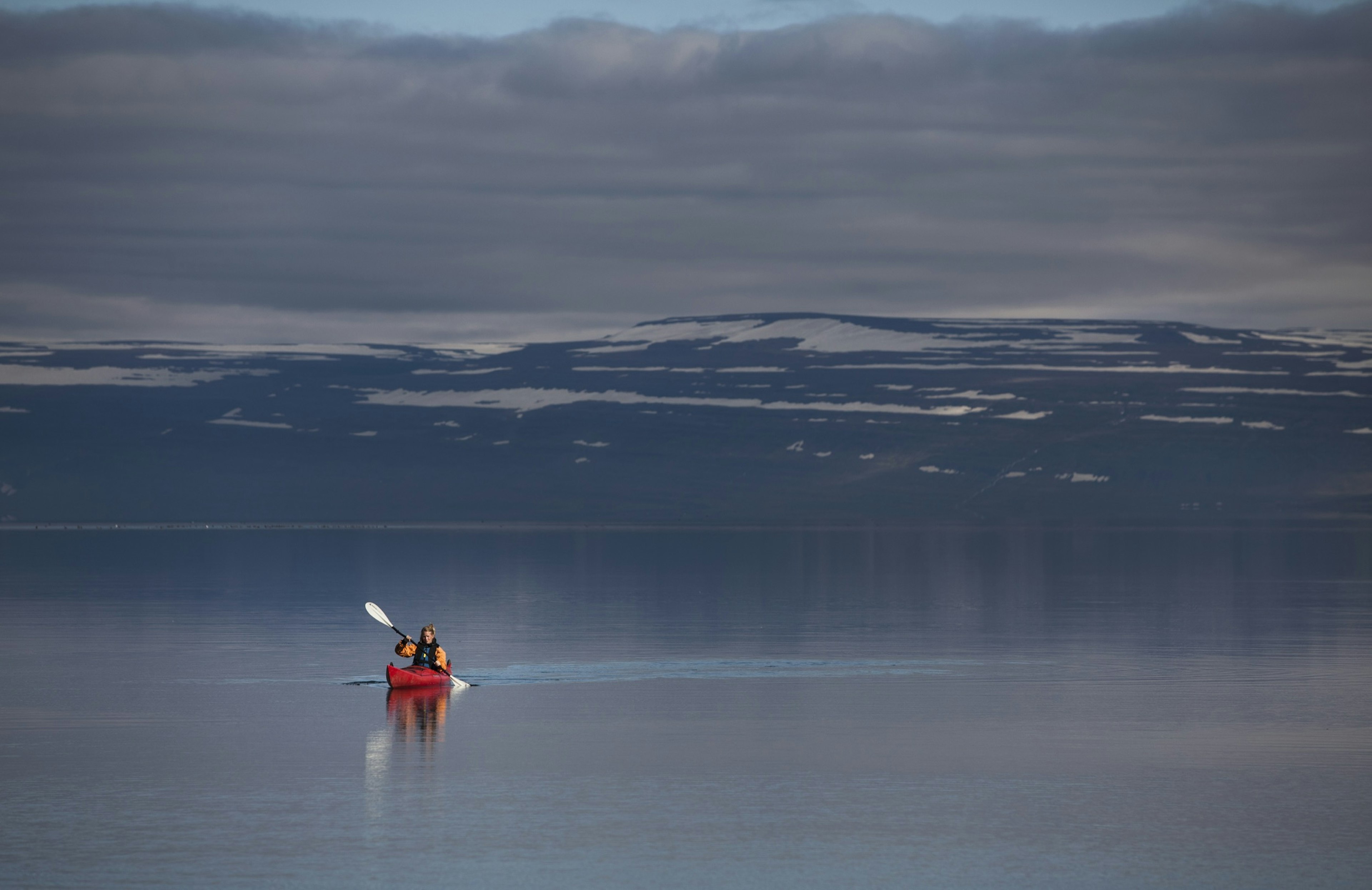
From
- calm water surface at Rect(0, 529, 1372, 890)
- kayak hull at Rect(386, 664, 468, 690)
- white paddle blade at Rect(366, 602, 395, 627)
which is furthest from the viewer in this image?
white paddle blade at Rect(366, 602, 395, 627)

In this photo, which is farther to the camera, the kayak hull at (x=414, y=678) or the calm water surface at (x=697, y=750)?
the kayak hull at (x=414, y=678)

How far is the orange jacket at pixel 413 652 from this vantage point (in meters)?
42.5

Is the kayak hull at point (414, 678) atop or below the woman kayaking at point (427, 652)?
below

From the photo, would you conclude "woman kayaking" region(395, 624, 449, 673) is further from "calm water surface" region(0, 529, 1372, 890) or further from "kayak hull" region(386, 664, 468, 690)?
"calm water surface" region(0, 529, 1372, 890)

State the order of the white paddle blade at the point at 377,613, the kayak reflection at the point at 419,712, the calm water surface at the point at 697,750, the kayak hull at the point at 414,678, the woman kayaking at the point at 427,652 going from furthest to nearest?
1. the white paddle blade at the point at 377,613
2. the woman kayaking at the point at 427,652
3. the kayak hull at the point at 414,678
4. the kayak reflection at the point at 419,712
5. the calm water surface at the point at 697,750

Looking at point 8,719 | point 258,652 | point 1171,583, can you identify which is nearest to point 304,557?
point 1171,583

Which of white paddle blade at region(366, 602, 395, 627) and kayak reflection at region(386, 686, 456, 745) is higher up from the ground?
white paddle blade at region(366, 602, 395, 627)

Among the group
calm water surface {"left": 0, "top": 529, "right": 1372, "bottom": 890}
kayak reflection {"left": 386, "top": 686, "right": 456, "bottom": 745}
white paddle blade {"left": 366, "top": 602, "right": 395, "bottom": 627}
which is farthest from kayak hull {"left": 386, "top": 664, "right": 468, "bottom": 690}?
white paddle blade {"left": 366, "top": 602, "right": 395, "bottom": 627}

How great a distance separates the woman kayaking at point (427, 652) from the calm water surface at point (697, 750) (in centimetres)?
96

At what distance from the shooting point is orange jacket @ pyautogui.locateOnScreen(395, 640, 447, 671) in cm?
4253

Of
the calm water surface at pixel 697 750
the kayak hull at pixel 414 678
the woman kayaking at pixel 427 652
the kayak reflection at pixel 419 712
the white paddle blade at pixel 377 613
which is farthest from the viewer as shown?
the white paddle blade at pixel 377 613

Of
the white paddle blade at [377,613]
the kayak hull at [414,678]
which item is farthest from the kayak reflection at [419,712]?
the white paddle blade at [377,613]

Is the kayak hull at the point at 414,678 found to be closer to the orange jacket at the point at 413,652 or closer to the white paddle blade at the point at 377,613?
the orange jacket at the point at 413,652

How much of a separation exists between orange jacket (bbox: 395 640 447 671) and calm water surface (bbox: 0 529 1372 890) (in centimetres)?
93
